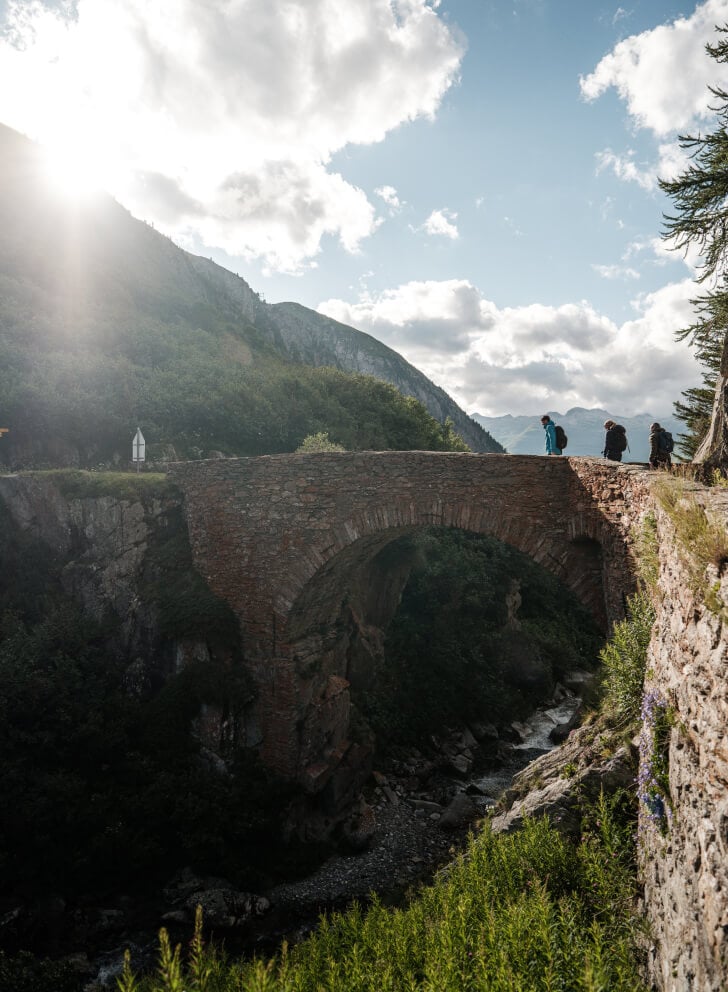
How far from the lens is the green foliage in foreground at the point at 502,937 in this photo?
3416 millimetres

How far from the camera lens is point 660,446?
9.66 m

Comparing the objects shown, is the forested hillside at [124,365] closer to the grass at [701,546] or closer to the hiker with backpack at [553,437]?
the hiker with backpack at [553,437]

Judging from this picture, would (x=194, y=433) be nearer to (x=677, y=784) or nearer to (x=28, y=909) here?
(x=28, y=909)

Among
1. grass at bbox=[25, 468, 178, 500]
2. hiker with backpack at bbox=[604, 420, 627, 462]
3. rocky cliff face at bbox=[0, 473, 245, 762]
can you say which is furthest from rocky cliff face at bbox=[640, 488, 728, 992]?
grass at bbox=[25, 468, 178, 500]

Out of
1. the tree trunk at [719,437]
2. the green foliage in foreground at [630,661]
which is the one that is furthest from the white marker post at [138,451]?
the tree trunk at [719,437]

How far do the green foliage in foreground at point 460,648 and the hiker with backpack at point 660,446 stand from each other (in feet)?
34.7

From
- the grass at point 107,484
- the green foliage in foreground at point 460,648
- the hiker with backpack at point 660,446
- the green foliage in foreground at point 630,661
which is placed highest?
the hiker with backpack at point 660,446

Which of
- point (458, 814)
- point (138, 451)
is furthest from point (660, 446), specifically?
point (138, 451)

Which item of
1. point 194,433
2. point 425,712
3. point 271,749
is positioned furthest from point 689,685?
point 194,433

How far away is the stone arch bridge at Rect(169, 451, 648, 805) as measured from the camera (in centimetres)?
914

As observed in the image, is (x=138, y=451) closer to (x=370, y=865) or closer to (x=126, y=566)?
(x=126, y=566)

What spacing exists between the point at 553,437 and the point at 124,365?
24.0 m

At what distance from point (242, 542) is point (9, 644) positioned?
18.3 ft

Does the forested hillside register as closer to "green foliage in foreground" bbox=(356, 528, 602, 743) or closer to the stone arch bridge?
the stone arch bridge
